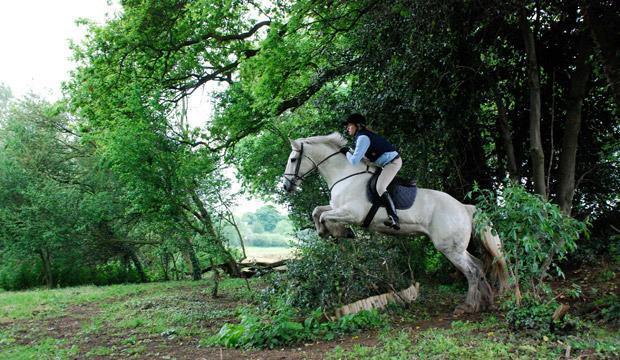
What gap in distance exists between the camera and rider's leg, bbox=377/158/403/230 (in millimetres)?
6743

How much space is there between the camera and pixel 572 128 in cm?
888

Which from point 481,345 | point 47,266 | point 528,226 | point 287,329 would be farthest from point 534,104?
point 47,266

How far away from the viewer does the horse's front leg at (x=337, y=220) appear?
6695mm

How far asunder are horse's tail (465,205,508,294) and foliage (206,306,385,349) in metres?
1.99

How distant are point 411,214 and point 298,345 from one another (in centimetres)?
263

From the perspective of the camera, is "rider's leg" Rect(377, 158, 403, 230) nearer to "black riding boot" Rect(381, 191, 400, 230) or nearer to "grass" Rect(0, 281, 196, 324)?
"black riding boot" Rect(381, 191, 400, 230)

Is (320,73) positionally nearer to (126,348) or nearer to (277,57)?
(277,57)

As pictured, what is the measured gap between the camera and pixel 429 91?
8.48 m

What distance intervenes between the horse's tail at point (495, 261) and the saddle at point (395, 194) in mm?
998

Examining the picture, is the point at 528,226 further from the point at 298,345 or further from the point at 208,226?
the point at 208,226

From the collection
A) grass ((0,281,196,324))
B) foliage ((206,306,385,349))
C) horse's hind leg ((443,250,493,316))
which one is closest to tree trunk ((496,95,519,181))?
horse's hind leg ((443,250,493,316))

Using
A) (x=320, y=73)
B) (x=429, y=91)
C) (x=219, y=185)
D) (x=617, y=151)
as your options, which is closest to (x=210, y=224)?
(x=219, y=185)

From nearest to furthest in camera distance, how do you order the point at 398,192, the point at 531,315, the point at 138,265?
the point at 531,315 → the point at 398,192 → the point at 138,265

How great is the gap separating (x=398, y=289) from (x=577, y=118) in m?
4.96
